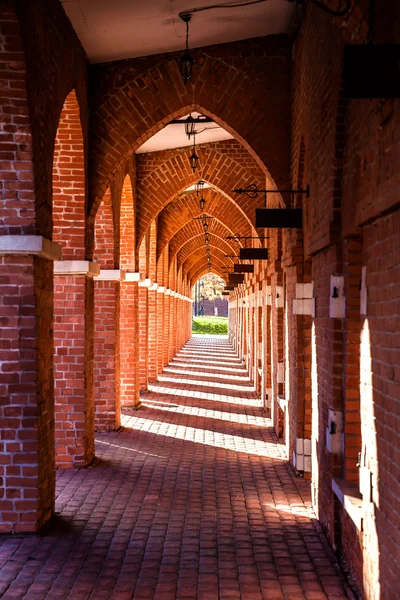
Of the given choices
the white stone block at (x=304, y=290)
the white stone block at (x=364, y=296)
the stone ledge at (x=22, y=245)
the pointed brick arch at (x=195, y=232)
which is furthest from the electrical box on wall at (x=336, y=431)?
the pointed brick arch at (x=195, y=232)

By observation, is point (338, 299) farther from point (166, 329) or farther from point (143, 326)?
point (166, 329)

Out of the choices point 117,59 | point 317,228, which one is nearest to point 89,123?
point 117,59

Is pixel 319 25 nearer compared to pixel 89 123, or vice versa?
pixel 319 25

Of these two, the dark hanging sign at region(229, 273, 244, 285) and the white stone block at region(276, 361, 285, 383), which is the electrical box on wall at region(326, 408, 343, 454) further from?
the dark hanging sign at region(229, 273, 244, 285)

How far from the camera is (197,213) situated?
1933 centimetres

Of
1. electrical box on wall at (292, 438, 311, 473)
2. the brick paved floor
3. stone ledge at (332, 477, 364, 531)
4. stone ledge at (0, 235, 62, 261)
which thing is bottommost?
the brick paved floor

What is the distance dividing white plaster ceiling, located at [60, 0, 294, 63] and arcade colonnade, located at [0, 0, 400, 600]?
0.23 metres

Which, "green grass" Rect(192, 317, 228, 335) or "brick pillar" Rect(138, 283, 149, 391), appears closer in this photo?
"brick pillar" Rect(138, 283, 149, 391)

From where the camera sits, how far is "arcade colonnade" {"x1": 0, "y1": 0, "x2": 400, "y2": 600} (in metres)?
4.26

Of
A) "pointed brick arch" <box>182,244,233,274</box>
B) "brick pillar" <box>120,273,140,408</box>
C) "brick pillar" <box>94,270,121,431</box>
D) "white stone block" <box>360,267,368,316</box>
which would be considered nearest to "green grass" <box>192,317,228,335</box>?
"pointed brick arch" <box>182,244,233,274</box>

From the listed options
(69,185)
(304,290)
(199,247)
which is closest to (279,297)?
(304,290)

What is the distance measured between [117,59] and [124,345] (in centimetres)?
603

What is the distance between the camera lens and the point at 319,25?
6.56m

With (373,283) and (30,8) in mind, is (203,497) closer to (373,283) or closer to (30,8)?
(373,283)
